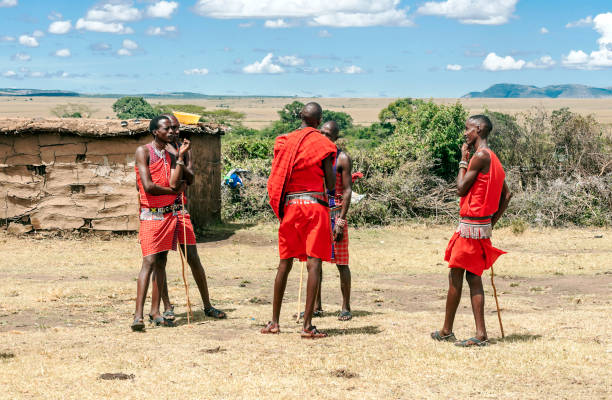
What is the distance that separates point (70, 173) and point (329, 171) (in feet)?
27.3

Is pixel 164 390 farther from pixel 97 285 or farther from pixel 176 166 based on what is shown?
pixel 97 285

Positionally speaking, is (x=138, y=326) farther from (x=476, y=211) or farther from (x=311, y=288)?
(x=476, y=211)

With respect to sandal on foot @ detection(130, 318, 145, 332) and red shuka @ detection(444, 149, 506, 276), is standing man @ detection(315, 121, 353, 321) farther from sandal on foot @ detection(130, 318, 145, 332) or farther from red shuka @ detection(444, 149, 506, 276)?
sandal on foot @ detection(130, 318, 145, 332)

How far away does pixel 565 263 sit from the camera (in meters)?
11.1

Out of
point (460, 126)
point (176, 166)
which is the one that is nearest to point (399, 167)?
point (460, 126)

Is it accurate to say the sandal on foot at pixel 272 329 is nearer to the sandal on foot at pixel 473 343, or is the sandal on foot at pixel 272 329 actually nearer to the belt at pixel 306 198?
the belt at pixel 306 198

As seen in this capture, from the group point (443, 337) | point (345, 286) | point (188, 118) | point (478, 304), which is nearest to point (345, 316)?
point (345, 286)

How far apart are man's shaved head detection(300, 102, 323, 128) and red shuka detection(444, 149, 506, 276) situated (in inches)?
53.4

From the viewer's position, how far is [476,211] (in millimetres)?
5605

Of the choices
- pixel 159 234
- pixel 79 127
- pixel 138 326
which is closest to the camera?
pixel 138 326

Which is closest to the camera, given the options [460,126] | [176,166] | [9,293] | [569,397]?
[569,397]

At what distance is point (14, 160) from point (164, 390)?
990 centimetres

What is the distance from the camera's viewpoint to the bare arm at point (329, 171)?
5.95m

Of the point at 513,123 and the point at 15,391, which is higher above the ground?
the point at 513,123
